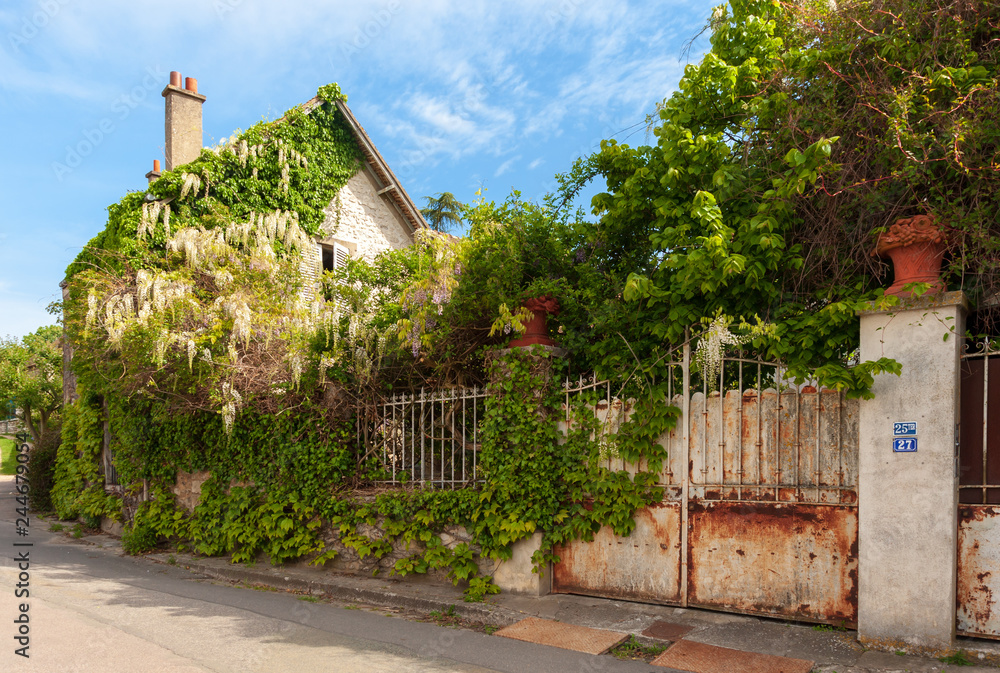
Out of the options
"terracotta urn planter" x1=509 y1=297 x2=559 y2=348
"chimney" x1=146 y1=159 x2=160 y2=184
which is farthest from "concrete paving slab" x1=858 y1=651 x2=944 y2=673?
"chimney" x1=146 y1=159 x2=160 y2=184

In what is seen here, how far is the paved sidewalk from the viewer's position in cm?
470

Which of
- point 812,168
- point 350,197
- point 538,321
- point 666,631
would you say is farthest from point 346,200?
point 666,631

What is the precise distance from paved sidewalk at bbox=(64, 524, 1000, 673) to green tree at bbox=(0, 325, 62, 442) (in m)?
15.9

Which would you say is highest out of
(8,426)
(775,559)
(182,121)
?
(182,121)

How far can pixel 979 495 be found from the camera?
4.91 meters

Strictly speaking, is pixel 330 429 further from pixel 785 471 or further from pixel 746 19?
pixel 746 19

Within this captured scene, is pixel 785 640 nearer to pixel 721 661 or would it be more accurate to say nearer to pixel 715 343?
pixel 721 661

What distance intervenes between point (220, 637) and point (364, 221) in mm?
11538

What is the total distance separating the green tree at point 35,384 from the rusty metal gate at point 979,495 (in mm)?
21593

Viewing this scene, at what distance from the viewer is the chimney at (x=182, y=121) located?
565 inches

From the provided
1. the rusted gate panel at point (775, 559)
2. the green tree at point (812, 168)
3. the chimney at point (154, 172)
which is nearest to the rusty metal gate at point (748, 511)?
the rusted gate panel at point (775, 559)

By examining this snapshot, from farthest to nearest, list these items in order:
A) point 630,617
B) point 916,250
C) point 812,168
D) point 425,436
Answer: point 425,436 < point 630,617 < point 812,168 < point 916,250

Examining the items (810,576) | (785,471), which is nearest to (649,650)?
(810,576)

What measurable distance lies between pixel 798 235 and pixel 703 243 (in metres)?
0.90
